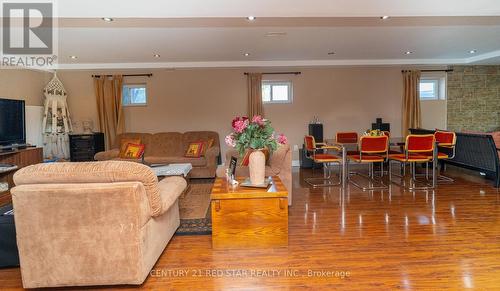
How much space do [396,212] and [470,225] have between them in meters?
0.72

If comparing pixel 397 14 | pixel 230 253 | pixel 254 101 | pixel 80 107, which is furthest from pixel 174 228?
pixel 80 107

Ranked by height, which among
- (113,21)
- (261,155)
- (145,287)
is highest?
(113,21)

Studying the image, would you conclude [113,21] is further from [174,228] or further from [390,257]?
[390,257]

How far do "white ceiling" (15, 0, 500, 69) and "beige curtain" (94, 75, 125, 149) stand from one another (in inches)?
17.5

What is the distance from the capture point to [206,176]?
231 inches

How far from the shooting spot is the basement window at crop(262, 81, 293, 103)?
7.31 metres

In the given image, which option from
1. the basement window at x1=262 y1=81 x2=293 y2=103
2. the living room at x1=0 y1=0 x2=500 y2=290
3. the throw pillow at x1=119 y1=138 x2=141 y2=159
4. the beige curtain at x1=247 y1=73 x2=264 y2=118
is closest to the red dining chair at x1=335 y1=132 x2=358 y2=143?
the living room at x1=0 y1=0 x2=500 y2=290

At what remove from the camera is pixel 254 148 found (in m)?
2.86

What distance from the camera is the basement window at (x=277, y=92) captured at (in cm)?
731

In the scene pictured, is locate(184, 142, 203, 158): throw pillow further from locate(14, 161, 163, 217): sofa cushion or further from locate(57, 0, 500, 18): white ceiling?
locate(14, 161, 163, 217): sofa cushion

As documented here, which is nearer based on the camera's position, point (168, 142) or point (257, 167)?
point (257, 167)

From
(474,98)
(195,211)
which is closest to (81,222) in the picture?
(195,211)

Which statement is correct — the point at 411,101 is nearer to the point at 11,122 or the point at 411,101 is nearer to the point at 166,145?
the point at 166,145

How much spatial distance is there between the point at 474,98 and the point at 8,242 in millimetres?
9049
